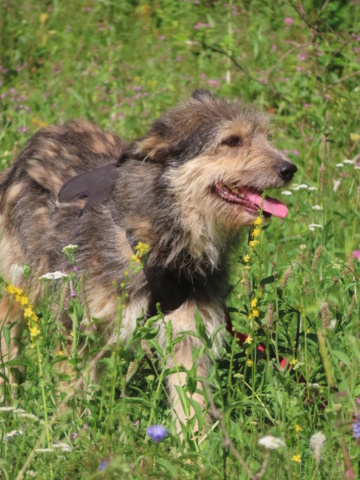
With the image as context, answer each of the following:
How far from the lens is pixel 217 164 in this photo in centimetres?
439

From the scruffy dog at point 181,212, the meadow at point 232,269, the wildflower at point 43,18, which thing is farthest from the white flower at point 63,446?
the wildflower at point 43,18

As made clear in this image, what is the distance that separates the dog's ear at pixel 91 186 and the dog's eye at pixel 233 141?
62 centimetres

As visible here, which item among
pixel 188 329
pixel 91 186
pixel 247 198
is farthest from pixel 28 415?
pixel 91 186

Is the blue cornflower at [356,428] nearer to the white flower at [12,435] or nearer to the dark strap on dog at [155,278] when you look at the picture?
the white flower at [12,435]

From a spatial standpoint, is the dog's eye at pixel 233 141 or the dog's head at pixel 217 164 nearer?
the dog's head at pixel 217 164

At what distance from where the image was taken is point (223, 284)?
15.1 feet

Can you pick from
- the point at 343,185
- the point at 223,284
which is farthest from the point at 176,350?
the point at 343,185

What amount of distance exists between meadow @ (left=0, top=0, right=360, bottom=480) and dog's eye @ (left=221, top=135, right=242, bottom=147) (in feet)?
1.60

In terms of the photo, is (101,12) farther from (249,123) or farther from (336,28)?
(249,123)

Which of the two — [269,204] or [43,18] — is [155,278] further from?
[43,18]

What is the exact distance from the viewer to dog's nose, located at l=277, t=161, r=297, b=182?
14.3ft

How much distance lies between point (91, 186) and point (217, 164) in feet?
2.62

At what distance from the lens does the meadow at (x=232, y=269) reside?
3139mm

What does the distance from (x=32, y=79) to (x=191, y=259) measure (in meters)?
6.46
